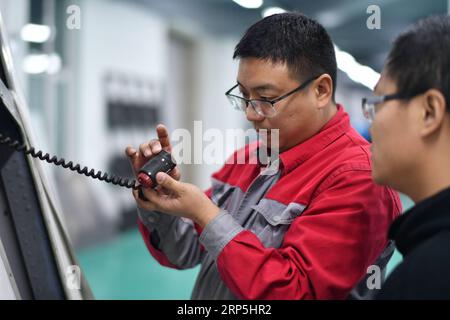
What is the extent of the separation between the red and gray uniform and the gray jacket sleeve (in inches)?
3.8

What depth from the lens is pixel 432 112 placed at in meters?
0.78

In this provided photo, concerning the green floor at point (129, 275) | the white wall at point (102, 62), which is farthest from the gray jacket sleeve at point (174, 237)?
the white wall at point (102, 62)

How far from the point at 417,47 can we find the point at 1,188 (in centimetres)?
98

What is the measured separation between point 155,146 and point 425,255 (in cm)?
65

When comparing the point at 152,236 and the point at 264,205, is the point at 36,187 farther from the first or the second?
the point at 264,205

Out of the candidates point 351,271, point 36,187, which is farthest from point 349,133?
point 36,187

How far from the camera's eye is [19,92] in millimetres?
1110

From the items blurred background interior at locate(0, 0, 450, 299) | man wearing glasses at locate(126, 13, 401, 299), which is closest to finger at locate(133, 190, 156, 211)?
man wearing glasses at locate(126, 13, 401, 299)

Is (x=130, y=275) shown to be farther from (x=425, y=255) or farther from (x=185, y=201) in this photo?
(x=425, y=255)

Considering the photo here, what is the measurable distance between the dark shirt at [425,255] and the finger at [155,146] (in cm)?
59
